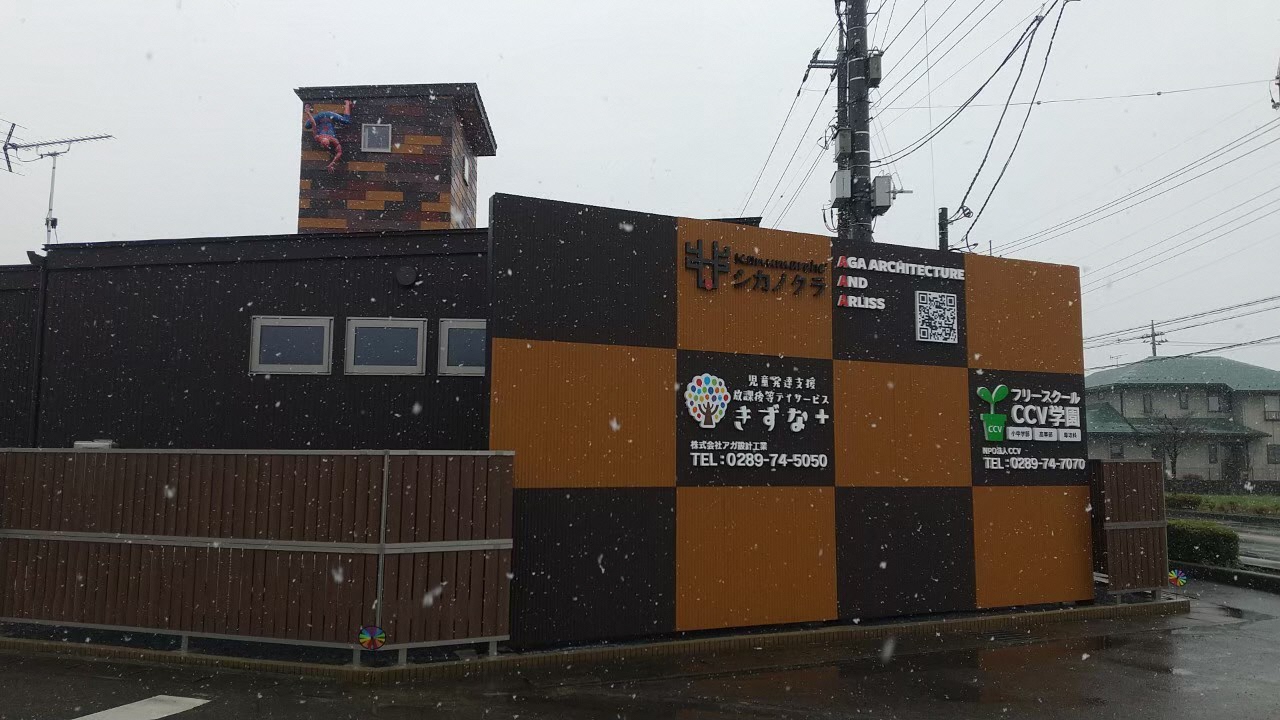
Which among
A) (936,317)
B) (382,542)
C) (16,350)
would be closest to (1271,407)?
(936,317)

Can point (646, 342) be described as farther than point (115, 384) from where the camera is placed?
No

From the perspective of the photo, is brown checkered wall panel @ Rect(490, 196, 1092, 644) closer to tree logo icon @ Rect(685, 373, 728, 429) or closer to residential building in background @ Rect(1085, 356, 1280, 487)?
tree logo icon @ Rect(685, 373, 728, 429)

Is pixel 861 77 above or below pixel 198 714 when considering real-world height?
above

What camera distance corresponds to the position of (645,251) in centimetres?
919

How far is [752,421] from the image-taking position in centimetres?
945

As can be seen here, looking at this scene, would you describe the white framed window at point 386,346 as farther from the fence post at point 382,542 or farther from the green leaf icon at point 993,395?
the green leaf icon at point 993,395

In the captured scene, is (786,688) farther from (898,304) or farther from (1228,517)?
→ (1228,517)

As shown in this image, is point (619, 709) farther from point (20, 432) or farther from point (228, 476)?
point (20, 432)

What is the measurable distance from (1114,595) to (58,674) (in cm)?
1314

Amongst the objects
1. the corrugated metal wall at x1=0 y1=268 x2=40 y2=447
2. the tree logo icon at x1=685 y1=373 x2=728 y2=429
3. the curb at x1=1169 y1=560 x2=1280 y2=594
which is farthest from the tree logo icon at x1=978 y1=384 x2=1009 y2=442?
the corrugated metal wall at x1=0 y1=268 x2=40 y2=447

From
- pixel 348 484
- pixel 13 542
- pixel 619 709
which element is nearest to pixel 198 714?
pixel 348 484

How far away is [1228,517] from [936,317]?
2863 centimetres

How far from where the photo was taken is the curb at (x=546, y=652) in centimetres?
736

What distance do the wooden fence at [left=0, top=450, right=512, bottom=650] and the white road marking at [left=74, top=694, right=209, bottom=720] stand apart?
1085mm
